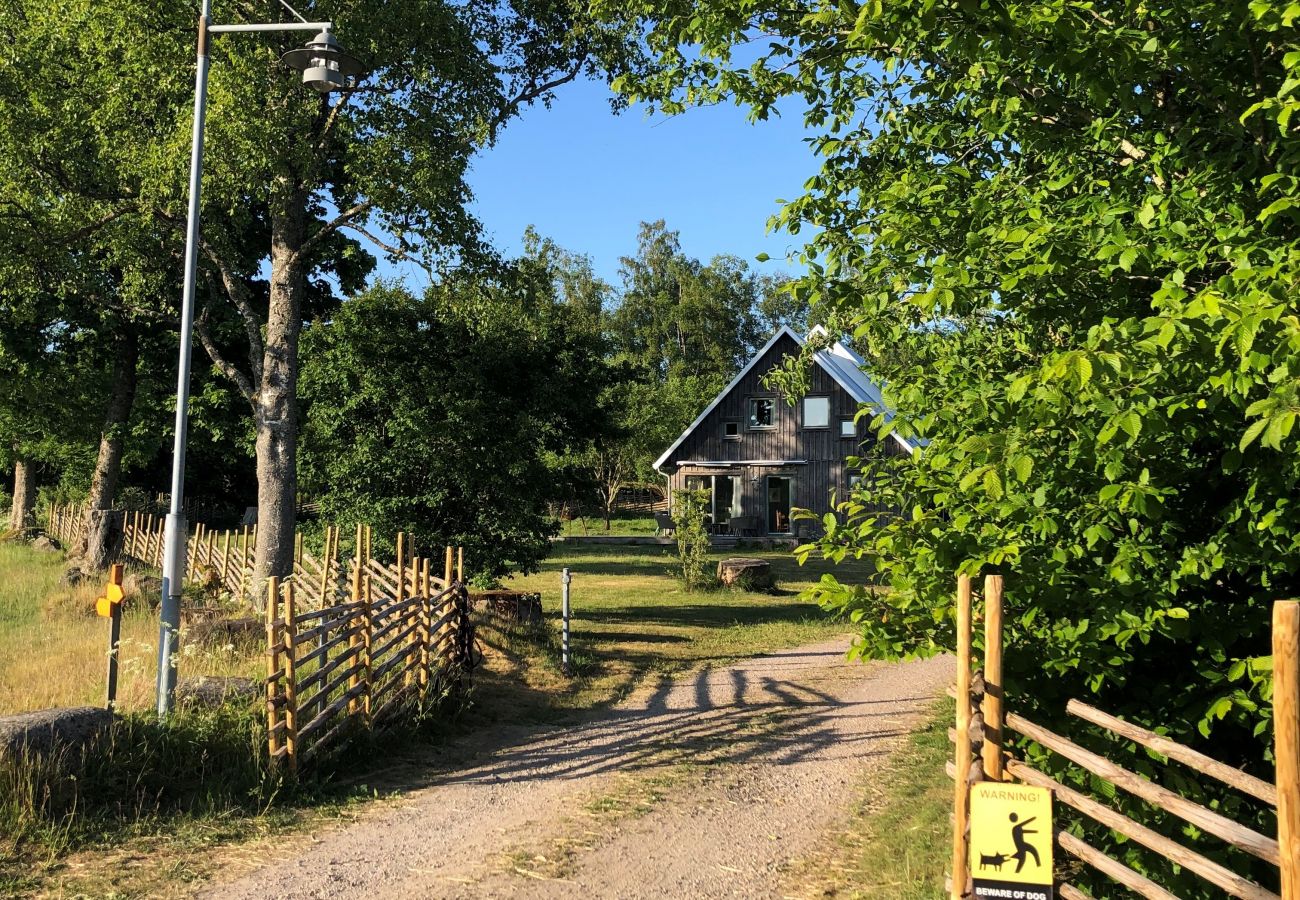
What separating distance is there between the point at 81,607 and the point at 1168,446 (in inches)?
658

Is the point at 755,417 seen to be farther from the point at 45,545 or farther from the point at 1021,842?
the point at 1021,842

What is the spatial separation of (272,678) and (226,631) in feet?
15.9

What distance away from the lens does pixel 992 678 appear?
14.5 ft

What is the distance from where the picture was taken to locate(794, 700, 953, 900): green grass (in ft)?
20.1

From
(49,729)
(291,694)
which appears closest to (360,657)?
(291,694)

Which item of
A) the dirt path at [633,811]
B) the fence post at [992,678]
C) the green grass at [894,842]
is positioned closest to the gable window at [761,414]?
the dirt path at [633,811]

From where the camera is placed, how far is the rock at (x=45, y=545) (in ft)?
89.9

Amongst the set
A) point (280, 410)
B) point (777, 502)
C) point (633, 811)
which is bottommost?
point (633, 811)

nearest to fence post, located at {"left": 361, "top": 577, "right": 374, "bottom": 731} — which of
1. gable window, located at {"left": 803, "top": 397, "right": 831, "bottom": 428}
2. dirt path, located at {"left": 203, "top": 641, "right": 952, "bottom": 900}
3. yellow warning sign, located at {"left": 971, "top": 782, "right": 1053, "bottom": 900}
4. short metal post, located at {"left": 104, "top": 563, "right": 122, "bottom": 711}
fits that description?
dirt path, located at {"left": 203, "top": 641, "right": 952, "bottom": 900}

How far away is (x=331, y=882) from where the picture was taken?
240 inches

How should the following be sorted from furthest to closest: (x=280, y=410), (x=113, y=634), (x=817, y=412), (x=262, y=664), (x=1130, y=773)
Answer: (x=817, y=412), (x=280, y=410), (x=262, y=664), (x=113, y=634), (x=1130, y=773)

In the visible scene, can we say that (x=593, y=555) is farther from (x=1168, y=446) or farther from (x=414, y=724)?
(x=1168, y=446)

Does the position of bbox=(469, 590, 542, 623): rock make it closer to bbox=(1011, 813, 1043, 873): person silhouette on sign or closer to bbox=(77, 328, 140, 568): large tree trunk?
bbox=(1011, 813, 1043, 873): person silhouette on sign

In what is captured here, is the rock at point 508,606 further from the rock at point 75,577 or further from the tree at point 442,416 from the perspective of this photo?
the rock at point 75,577
